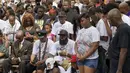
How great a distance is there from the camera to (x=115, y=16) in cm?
602

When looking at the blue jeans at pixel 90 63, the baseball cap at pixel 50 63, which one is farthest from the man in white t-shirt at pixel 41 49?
the blue jeans at pixel 90 63

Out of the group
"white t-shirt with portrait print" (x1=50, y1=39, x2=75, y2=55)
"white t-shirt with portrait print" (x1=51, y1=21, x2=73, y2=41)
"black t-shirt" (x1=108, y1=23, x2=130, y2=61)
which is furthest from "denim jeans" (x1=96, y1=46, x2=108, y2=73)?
"white t-shirt with portrait print" (x1=51, y1=21, x2=73, y2=41)

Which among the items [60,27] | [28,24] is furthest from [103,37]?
[28,24]

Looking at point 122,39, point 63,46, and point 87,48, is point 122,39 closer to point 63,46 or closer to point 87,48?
point 87,48

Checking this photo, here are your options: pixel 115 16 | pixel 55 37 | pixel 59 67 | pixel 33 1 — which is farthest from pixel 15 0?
pixel 115 16

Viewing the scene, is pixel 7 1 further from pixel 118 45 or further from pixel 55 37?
pixel 118 45

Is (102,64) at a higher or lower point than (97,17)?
lower

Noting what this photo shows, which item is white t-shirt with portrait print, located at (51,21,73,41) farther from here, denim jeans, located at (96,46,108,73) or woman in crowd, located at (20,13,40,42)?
denim jeans, located at (96,46,108,73)

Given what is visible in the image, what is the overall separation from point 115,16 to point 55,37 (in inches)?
160

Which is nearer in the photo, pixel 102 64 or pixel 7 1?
Answer: pixel 102 64

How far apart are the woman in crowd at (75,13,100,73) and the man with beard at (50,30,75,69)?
3.04 ft

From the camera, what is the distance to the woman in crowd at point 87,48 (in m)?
7.54

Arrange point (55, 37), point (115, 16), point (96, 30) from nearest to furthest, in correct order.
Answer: point (115, 16) < point (96, 30) < point (55, 37)

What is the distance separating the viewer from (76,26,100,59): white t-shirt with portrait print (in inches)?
298
